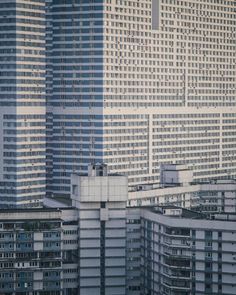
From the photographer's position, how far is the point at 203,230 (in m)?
200

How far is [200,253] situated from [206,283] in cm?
426

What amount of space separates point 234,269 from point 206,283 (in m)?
5.03

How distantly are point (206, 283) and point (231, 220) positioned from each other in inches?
372

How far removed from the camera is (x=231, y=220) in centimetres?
19950

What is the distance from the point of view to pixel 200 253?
200 metres

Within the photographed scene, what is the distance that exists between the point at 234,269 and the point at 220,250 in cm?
336

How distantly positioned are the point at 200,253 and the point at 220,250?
3304mm

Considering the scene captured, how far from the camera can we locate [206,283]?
654 feet

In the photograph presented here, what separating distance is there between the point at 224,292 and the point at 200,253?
6.58m

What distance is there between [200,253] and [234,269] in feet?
19.1

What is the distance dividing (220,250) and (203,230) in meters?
3.91

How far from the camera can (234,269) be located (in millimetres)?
196750

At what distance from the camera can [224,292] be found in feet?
648
